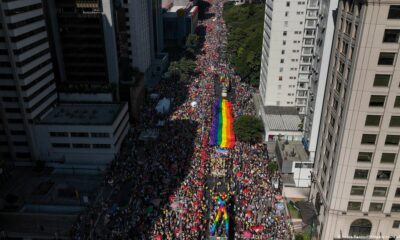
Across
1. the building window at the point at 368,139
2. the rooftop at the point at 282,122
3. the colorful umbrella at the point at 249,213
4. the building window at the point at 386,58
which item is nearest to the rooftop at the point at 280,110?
the rooftop at the point at 282,122

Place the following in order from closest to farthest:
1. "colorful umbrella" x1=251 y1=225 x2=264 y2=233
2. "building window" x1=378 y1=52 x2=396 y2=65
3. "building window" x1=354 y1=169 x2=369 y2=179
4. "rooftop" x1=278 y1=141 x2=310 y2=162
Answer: "building window" x1=378 y1=52 x2=396 y2=65 < "building window" x1=354 y1=169 x2=369 y2=179 < "colorful umbrella" x1=251 y1=225 x2=264 y2=233 < "rooftop" x1=278 y1=141 x2=310 y2=162

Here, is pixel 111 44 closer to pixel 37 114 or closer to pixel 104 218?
pixel 37 114

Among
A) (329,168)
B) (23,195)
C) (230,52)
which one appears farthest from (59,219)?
(230,52)

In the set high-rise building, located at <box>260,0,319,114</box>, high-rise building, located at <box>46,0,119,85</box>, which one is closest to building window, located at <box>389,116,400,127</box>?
high-rise building, located at <box>260,0,319,114</box>

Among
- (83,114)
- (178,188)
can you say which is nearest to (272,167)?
(178,188)

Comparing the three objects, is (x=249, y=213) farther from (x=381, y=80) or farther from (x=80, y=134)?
(x=80, y=134)

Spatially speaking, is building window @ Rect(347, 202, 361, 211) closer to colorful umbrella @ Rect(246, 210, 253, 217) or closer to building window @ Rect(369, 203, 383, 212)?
building window @ Rect(369, 203, 383, 212)
